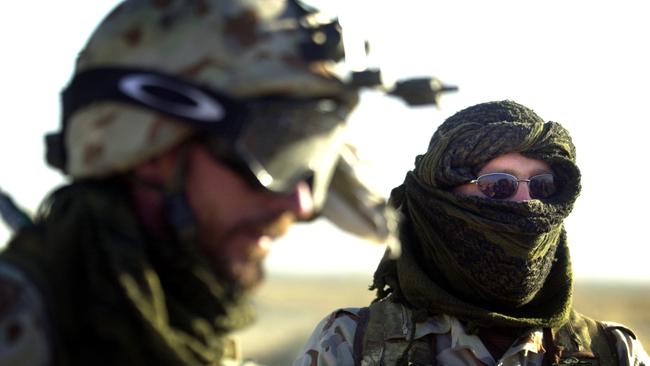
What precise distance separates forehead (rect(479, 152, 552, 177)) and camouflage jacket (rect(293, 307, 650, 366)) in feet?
2.21

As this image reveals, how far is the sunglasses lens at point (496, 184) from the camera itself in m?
4.14

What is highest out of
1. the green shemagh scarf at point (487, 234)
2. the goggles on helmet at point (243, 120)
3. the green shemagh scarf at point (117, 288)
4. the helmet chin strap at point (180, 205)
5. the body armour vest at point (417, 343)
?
the goggles on helmet at point (243, 120)

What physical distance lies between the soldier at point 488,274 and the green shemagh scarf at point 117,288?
2067 mm

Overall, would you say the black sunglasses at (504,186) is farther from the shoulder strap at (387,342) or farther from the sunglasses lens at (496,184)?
the shoulder strap at (387,342)

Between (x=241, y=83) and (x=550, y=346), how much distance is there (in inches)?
101

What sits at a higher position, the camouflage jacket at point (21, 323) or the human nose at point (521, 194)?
the camouflage jacket at point (21, 323)

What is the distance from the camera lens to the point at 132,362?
76.9 inches

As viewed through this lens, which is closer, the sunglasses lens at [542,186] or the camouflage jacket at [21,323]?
the camouflage jacket at [21,323]

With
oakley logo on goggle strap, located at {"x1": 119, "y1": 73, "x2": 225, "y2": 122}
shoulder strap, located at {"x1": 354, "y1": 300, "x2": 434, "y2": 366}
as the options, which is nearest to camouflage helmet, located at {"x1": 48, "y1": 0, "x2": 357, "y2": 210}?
oakley logo on goggle strap, located at {"x1": 119, "y1": 73, "x2": 225, "y2": 122}

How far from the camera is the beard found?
2.09 m

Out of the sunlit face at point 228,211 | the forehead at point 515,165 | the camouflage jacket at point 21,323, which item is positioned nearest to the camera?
the camouflage jacket at point 21,323

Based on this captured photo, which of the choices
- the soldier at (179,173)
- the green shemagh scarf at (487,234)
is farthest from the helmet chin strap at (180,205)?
the green shemagh scarf at (487,234)

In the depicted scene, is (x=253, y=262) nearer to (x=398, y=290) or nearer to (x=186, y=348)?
(x=186, y=348)

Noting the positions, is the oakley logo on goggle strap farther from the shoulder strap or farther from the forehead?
the forehead
